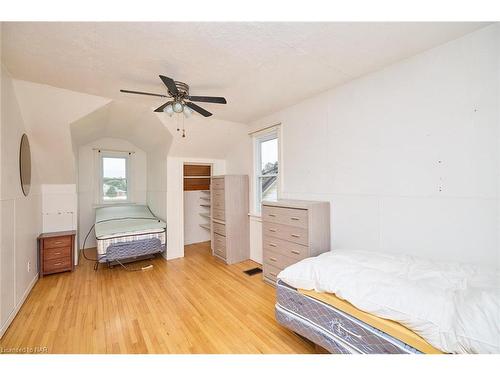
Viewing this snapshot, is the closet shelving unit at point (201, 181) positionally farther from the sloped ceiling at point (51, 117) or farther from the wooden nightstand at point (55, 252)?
the wooden nightstand at point (55, 252)

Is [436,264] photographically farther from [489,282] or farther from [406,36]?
[406,36]

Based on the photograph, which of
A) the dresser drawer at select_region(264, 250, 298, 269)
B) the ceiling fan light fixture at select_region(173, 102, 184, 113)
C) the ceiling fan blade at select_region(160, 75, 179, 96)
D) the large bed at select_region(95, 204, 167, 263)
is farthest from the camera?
the large bed at select_region(95, 204, 167, 263)

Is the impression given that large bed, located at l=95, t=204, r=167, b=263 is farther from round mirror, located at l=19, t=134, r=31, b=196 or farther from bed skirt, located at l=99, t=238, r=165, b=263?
round mirror, located at l=19, t=134, r=31, b=196

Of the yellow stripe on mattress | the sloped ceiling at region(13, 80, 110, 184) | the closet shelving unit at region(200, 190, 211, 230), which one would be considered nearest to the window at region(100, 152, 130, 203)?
the sloped ceiling at region(13, 80, 110, 184)

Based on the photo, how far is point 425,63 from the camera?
1914mm

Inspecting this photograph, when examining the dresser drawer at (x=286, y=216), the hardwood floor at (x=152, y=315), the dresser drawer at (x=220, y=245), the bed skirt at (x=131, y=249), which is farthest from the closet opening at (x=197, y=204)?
the dresser drawer at (x=286, y=216)

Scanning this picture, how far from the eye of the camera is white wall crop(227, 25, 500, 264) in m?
1.64

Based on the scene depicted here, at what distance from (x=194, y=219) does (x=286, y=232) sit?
10.2ft

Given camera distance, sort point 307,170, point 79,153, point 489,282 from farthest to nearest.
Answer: point 79,153 < point 307,170 < point 489,282

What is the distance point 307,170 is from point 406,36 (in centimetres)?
169

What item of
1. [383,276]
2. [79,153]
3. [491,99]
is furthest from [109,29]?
[79,153]

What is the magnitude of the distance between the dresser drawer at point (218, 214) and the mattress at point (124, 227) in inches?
36.8

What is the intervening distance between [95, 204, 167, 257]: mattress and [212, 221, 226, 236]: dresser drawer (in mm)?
916

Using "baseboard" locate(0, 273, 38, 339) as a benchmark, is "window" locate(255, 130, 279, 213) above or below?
above
